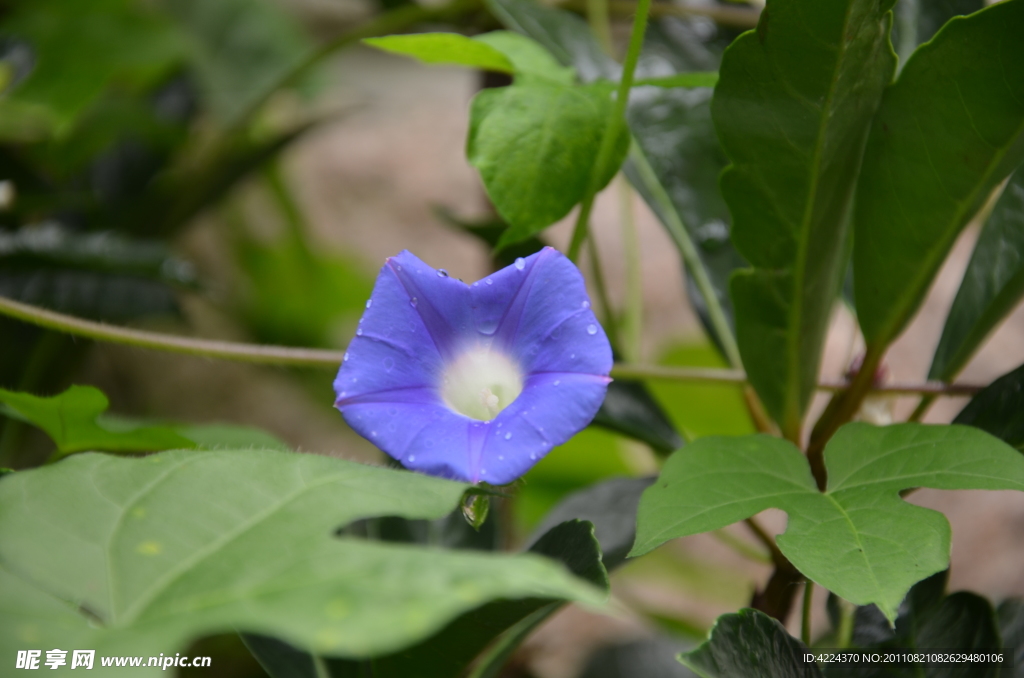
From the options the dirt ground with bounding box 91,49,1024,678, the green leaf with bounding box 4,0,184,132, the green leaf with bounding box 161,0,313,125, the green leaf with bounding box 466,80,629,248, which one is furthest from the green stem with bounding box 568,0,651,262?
the green leaf with bounding box 161,0,313,125

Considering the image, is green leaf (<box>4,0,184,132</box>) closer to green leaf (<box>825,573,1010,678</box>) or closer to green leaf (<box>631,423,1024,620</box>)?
green leaf (<box>631,423,1024,620</box>)

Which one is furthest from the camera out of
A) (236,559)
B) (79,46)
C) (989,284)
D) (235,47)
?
(235,47)

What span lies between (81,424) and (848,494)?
0.71 m

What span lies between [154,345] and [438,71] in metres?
2.46

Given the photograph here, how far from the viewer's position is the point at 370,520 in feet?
3.15

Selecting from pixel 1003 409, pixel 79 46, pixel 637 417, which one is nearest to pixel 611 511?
pixel 637 417

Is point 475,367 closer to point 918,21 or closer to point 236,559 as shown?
point 236,559

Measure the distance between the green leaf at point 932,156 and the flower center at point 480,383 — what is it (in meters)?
0.42

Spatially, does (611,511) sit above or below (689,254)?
below

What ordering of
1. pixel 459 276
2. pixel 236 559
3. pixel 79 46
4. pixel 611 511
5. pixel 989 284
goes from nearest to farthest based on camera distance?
pixel 236 559 < pixel 989 284 < pixel 611 511 < pixel 79 46 < pixel 459 276


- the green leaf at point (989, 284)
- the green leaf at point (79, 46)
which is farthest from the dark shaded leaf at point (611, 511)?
the green leaf at point (79, 46)

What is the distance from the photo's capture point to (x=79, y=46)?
58.7 inches

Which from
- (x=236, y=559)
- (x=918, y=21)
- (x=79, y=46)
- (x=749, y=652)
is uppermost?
(x=918, y=21)

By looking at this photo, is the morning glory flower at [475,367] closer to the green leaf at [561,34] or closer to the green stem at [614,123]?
the green stem at [614,123]
